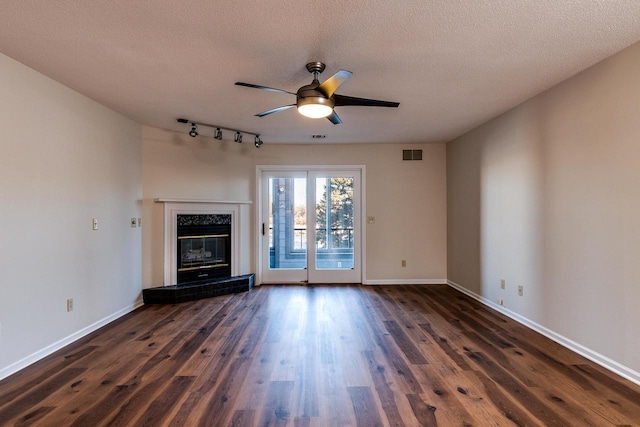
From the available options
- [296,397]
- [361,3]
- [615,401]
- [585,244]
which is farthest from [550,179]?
[296,397]

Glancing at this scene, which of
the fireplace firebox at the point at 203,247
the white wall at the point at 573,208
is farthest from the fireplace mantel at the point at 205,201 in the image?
the white wall at the point at 573,208

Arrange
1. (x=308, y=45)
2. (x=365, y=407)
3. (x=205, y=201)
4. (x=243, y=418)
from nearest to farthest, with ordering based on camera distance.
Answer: (x=243, y=418)
(x=365, y=407)
(x=308, y=45)
(x=205, y=201)

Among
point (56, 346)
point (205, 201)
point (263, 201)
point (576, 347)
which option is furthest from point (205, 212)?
point (576, 347)

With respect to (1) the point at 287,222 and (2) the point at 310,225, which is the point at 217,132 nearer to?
(1) the point at 287,222

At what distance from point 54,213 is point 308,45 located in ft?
8.78

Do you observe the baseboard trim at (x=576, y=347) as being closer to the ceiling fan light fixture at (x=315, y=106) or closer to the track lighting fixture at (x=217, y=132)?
the ceiling fan light fixture at (x=315, y=106)

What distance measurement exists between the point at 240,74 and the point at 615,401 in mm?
3633

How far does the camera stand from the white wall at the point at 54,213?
2408 mm

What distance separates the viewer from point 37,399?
2.06 meters

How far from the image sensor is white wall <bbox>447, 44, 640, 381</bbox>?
2314 millimetres

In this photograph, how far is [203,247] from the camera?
4.89 m

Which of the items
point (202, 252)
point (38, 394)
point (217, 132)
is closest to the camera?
point (38, 394)

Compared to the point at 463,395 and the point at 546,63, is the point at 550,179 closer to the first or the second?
the point at 546,63

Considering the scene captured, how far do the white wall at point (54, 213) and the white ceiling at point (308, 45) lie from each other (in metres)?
0.27
